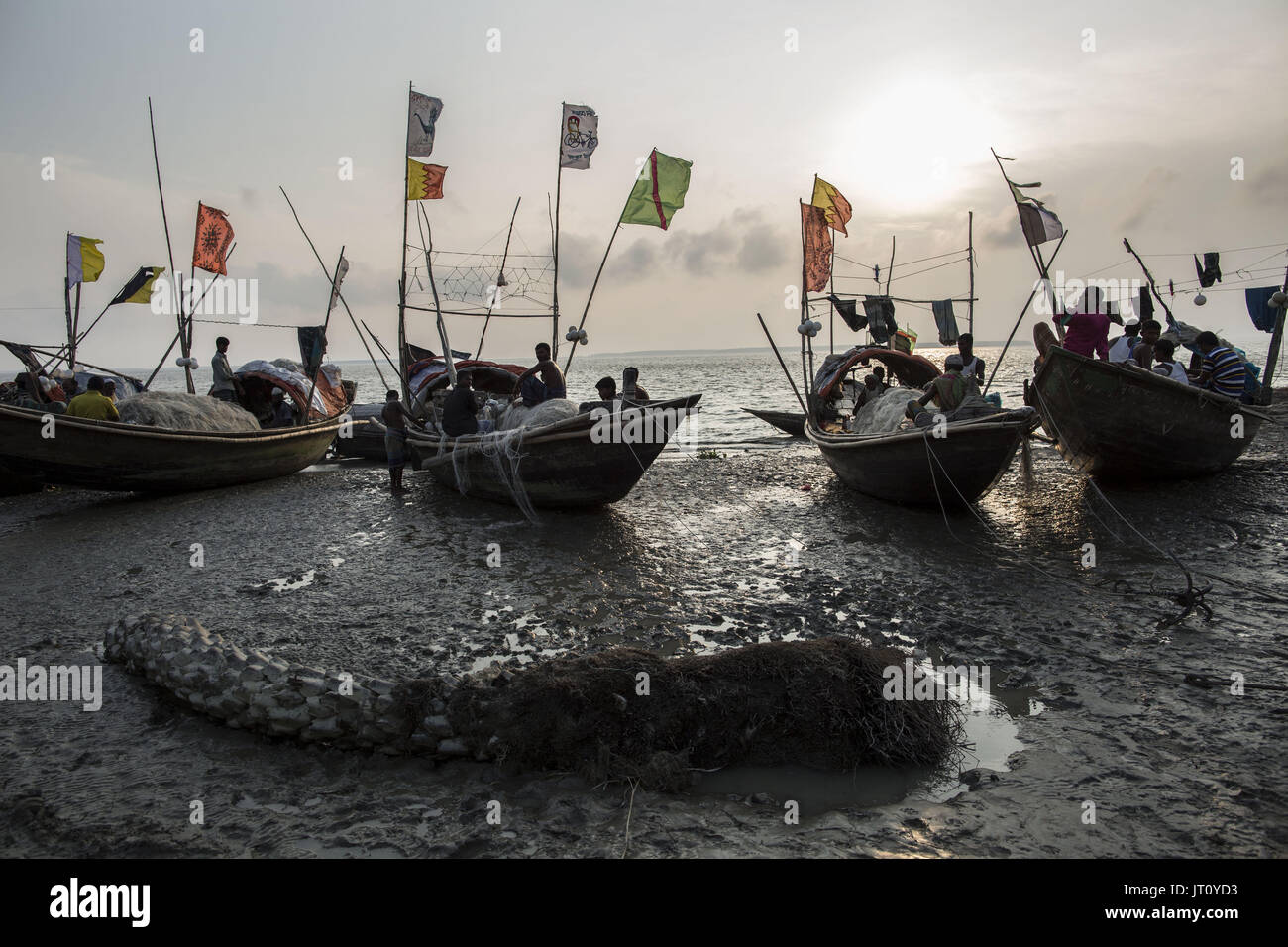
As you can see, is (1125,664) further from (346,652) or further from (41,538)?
(41,538)

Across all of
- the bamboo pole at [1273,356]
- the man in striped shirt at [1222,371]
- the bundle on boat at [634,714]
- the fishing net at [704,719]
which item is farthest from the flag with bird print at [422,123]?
the bamboo pole at [1273,356]

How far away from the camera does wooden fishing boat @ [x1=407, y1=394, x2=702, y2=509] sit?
28.0ft

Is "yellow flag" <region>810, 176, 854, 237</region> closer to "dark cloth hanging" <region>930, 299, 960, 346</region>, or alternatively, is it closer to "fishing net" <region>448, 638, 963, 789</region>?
"dark cloth hanging" <region>930, 299, 960, 346</region>

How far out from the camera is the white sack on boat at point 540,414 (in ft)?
30.1

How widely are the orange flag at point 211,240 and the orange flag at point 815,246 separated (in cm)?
1158

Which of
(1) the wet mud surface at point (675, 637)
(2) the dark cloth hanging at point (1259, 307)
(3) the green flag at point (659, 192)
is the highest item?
(3) the green flag at point (659, 192)

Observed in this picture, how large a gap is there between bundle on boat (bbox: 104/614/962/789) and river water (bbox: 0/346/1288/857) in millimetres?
117

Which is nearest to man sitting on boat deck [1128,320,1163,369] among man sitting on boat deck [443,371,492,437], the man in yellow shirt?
man sitting on boat deck [443,371,492,437]

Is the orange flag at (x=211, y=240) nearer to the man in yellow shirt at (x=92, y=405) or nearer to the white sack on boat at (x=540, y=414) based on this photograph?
the man in yellow shirt at (x=92, y=405)

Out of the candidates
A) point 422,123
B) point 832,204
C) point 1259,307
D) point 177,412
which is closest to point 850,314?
point 832,204
